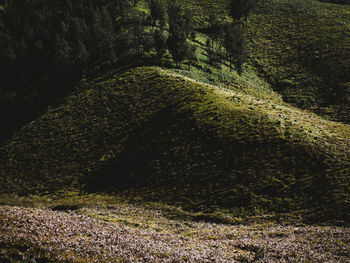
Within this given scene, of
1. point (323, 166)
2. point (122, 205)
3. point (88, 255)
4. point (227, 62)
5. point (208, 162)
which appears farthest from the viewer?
point (227, 62)

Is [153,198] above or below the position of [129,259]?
below

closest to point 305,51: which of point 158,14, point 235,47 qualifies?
point 235,47

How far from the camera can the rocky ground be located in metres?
14.3

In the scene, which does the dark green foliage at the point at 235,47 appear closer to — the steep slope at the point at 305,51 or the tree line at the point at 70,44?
the tree line at the point at 70,44

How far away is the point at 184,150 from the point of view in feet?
139

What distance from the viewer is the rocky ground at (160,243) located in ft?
47.0

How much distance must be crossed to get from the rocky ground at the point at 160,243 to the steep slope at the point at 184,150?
19.8ft

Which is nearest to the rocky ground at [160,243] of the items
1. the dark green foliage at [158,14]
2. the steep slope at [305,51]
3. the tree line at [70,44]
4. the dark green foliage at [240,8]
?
the steep slope at [305,51]

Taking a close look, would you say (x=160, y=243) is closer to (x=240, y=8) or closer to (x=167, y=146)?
(x=167, y=146)

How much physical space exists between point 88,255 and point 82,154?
38800mm

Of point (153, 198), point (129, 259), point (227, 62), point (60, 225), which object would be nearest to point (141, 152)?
point (153, 198)

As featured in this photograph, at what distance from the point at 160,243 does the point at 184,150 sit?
23.8 m

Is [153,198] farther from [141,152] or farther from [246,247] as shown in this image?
[246,247]

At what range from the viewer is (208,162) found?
126 feet
